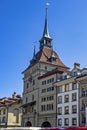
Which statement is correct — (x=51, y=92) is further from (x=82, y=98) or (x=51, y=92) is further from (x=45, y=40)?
(x=45, y=40)

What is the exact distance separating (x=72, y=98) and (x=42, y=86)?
14.5 metres

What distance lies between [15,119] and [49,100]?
27.9 meters

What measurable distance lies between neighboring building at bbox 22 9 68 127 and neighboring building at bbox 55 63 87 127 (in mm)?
2536

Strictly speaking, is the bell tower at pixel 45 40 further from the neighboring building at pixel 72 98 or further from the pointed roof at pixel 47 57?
the neighboring building at pixel 72 98

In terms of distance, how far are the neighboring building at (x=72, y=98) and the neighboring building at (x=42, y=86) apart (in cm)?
254

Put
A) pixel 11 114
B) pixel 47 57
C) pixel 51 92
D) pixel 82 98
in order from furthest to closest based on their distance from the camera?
pixel 11 114 < pixel 47 57 < pixel 51 92 < pixel 82 98

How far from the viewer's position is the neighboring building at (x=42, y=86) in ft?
239

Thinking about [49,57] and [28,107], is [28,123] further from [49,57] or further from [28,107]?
[49,57]

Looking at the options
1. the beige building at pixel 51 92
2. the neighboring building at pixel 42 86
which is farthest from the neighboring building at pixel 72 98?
the neighboring building at pixel 42 86

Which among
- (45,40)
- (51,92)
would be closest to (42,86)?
(51,92)

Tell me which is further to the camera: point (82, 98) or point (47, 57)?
point (47, 57)

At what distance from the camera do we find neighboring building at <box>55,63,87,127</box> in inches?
2436

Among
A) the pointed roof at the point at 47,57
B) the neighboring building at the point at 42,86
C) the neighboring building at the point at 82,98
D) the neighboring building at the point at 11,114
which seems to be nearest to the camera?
the neighboring building at the point at 82,98

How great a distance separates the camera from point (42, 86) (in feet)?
255
